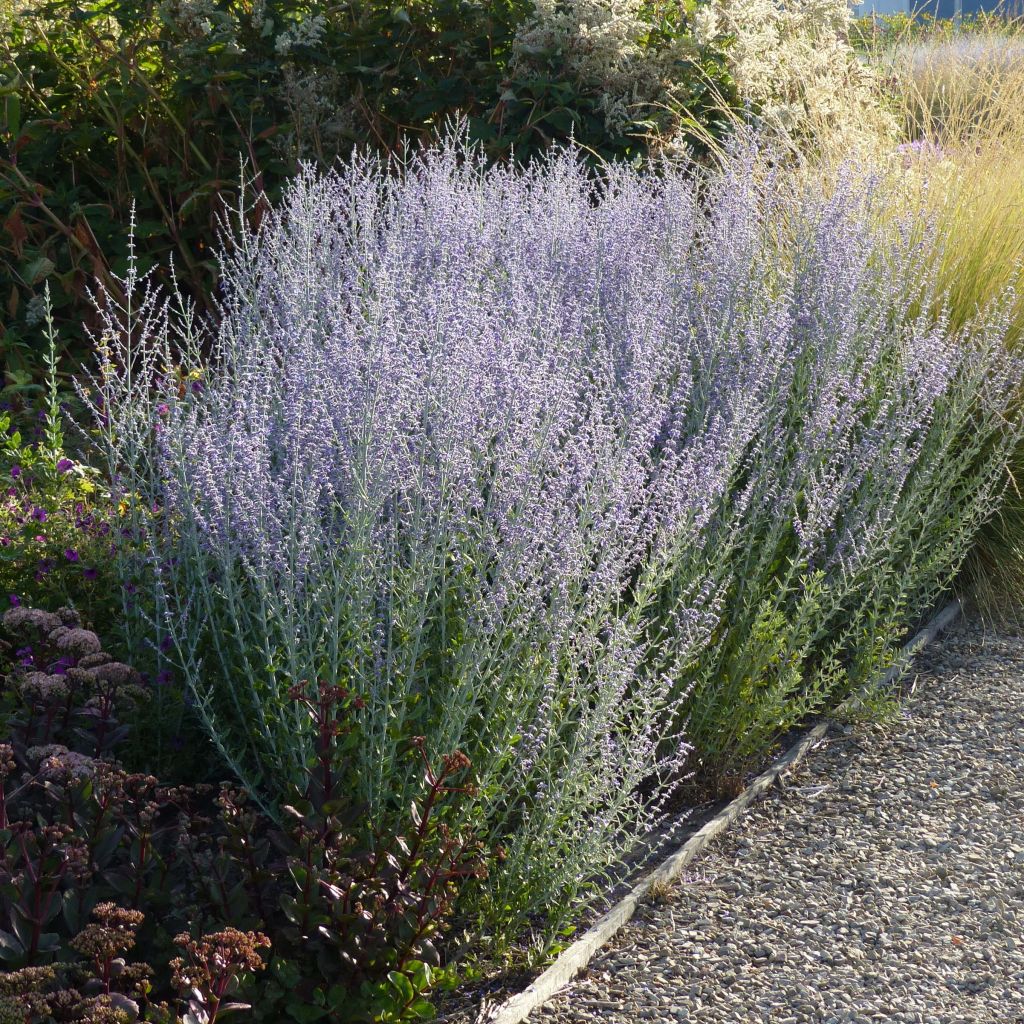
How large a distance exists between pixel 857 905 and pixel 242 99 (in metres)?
5.05

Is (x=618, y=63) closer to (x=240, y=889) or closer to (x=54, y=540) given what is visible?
(x=54, y=540)

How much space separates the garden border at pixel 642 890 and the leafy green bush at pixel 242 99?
136 inches

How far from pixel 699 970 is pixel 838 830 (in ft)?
2.41

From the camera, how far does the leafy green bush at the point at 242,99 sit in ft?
19.7

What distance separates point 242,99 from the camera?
6.23 metres

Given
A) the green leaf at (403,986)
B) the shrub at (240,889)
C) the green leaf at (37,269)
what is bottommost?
the green leaf at (403,986)

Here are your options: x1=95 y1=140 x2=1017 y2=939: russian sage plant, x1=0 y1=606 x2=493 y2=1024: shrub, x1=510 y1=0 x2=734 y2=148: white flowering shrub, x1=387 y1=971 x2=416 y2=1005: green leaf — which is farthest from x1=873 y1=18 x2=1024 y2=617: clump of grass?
x1=387 y1=971 x2=416 y2=1005: green leaf

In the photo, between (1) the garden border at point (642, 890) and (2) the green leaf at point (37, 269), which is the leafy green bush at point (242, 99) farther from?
(1) the garden border at point (642, 890)

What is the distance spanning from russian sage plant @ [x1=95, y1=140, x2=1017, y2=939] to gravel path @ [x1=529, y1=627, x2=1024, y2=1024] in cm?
21

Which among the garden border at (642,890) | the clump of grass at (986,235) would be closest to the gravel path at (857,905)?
the garden border at (642,890)

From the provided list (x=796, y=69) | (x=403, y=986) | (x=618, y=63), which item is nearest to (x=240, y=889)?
(x=403, y=986)

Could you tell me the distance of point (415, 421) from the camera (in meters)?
2.65

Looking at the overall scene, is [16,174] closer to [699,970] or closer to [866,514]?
[866,514]

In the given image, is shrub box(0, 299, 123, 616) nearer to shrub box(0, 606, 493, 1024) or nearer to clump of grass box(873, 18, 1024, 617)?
shrub box(0, 606, 493, 1024)
